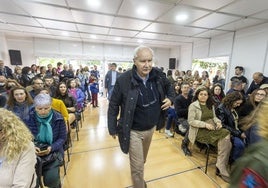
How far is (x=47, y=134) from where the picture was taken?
1552 millimetres

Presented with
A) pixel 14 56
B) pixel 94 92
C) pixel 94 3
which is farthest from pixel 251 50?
pixel 14 56

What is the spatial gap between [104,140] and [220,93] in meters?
2.53

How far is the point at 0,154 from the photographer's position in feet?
3.43

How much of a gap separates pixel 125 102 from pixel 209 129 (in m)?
1.38

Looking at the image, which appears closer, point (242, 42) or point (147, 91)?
point (147, 91)

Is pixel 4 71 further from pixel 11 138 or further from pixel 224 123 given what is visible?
pixel 224 123

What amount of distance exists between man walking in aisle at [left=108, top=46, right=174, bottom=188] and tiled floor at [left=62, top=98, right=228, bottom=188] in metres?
0.63

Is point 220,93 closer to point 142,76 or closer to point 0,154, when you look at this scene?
point 142,76

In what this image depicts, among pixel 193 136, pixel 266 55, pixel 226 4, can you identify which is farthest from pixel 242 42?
pixel 193 136

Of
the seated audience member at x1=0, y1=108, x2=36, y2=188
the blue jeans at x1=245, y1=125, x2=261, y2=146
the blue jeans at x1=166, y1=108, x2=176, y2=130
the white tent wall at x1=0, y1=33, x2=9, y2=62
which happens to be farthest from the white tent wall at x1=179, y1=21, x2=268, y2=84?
the white tent wall at x1=0, y1=33, x2=9, y2=62

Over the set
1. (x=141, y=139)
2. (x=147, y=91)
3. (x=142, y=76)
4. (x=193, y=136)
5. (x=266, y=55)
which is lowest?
(x=193, y=136)

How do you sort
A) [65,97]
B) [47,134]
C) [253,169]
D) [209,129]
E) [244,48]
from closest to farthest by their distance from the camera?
1. [253,169]
2. [47,134]
3. [209,129]
4. [65,97]
5. [244,48]

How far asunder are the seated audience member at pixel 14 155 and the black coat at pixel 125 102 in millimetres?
671

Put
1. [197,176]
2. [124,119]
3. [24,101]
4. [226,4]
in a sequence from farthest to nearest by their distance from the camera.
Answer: [226,4] < [24,101] < [197,176] < [124,119]
